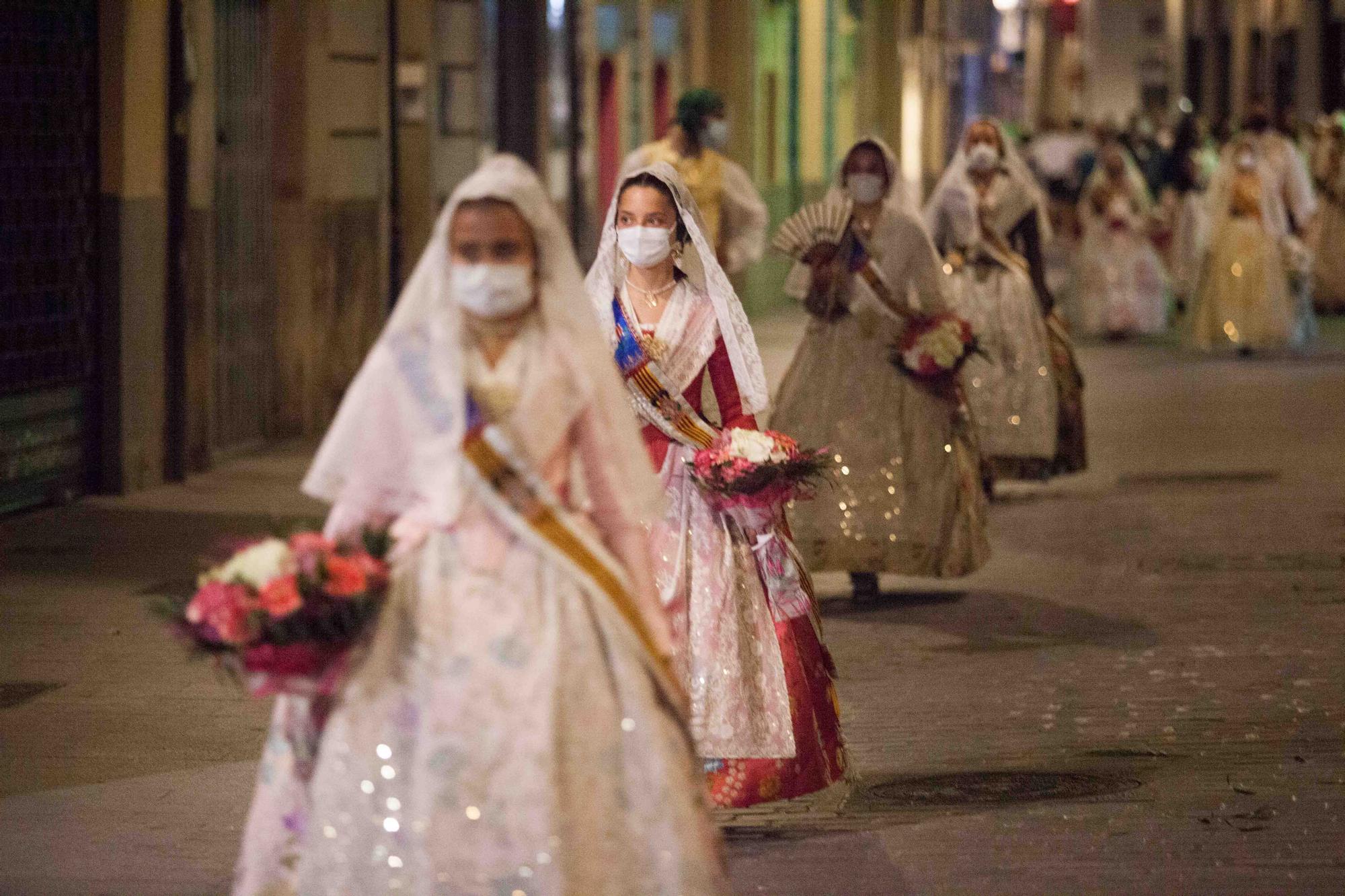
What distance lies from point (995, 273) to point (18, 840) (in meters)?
7.83

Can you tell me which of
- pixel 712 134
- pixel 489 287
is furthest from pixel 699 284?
pixel 712 134

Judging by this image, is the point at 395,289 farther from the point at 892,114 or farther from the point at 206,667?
the point at 892,114

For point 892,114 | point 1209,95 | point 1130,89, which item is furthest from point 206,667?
point 1130,89

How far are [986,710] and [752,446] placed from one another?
6.96ft

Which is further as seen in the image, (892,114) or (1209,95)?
(1209,95)

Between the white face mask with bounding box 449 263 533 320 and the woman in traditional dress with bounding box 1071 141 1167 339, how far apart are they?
21.6 m

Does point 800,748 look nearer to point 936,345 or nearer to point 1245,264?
point 936,345

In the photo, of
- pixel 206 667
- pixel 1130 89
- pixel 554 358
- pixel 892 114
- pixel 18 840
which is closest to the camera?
pixel 554 358

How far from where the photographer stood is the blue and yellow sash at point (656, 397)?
7117 millimetres

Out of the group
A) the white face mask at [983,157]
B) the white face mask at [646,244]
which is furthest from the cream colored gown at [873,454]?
the white face mask at [646,244]

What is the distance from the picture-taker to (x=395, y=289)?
707 inches

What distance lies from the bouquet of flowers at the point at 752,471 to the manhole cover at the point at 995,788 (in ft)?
3.10

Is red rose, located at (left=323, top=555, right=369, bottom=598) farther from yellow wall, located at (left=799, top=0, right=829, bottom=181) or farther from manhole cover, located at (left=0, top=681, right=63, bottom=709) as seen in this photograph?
yellow wall, located at (left=799, top=0, right=829, bottom=181)

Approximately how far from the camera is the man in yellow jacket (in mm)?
15242
